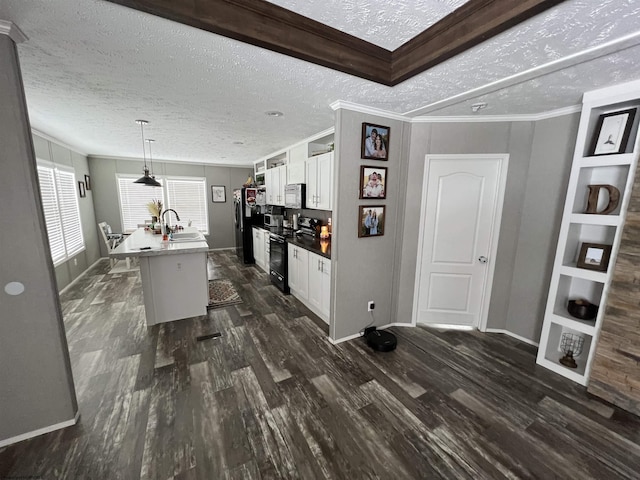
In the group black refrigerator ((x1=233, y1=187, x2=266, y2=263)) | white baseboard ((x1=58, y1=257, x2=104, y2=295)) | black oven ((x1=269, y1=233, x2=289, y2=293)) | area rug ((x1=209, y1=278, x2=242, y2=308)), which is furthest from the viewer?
black refrigerator ((x1=233, y1=187, x2=266, y2=263))

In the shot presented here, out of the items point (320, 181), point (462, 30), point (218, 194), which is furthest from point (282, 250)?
point (218, 194)

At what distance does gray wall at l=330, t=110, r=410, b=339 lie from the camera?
8.37 feet

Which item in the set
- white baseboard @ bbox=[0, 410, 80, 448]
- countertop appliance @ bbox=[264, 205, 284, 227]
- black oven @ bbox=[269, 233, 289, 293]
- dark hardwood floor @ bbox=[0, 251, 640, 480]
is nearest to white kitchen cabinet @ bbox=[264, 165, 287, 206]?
countertop appliance @ bbox=[264, 205, 284, 227]

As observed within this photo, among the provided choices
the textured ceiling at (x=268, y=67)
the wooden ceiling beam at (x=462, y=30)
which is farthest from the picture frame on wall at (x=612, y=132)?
the wooden ceiling beam at (x=462, y=30)

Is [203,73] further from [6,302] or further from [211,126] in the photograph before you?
[6,302]

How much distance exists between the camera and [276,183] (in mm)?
4977

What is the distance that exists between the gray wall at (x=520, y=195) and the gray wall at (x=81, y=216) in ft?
17.1

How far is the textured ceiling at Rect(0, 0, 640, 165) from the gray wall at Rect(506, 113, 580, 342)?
0.30 metres

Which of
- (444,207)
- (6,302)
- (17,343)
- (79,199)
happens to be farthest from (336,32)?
(79,199)

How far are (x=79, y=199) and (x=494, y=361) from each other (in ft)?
24.3

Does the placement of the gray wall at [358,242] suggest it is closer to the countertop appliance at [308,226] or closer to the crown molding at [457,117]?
the crown molding at [457,117]

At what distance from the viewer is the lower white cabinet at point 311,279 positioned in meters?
3.18

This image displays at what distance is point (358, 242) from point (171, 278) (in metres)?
2.46

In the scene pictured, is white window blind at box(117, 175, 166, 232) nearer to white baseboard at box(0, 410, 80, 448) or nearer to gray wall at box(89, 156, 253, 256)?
gray wall at box(89, 156, 253, 256)
